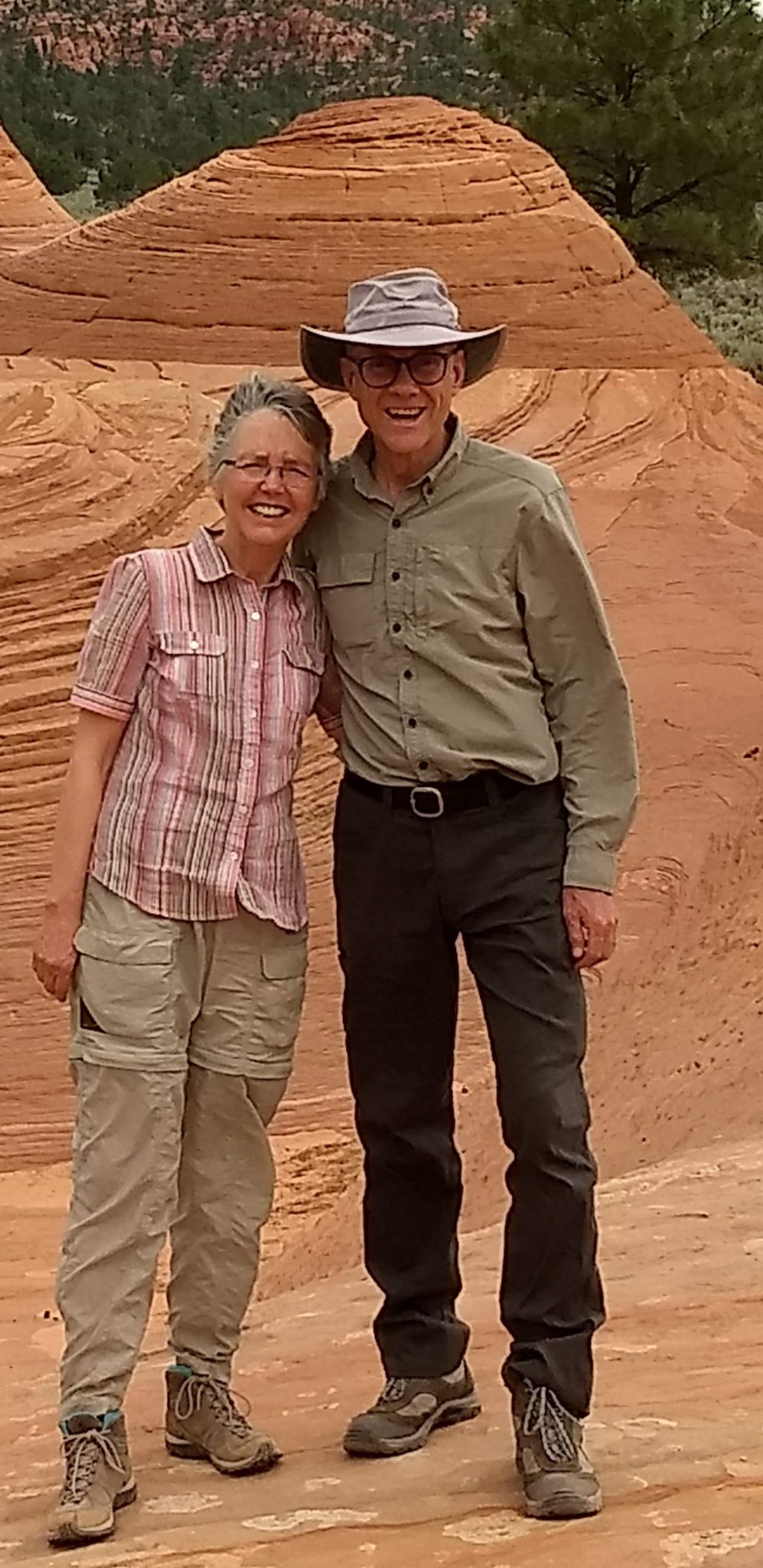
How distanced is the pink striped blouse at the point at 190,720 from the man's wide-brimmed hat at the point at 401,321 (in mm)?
325

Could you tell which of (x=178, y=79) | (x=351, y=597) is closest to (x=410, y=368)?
(x=351, y=597)

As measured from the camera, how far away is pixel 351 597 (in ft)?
9.27

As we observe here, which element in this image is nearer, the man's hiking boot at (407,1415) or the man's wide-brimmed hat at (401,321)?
the man's wide-brimmed hat at (401,321)

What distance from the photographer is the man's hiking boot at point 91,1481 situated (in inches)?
106

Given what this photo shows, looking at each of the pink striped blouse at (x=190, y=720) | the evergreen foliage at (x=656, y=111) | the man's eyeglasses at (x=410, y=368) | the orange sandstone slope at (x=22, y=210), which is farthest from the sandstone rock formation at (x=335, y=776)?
the evergreen foliage at (x=656, y=111)

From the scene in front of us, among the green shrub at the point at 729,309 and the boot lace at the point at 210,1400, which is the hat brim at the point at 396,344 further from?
the green shrub at the point at 729,309

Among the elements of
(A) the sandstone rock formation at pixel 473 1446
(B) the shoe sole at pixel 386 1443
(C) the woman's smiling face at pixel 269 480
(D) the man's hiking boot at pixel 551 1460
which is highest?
(C) the woman's smiling face at pixel 269 480

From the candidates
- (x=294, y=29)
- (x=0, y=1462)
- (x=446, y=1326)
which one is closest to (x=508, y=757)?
(x=446, y=1326)

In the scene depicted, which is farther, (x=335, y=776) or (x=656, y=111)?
(x=656, y=111)

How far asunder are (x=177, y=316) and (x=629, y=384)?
2616mm

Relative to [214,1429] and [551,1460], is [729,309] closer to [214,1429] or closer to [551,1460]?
[214,1429]

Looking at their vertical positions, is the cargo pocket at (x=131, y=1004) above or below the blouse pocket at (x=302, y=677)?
below

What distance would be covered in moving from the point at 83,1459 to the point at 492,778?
3.41ft

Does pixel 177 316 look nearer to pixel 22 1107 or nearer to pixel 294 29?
pixel 22 1107
